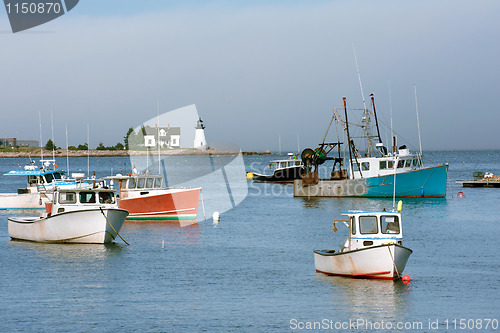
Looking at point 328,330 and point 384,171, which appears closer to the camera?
point 328,330

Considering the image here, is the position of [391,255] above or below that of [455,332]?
above

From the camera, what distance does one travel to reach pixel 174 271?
30.4 metres

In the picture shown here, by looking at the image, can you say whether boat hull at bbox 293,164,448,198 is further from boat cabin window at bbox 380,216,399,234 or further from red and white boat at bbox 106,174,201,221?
boat cabin window at bbox 380,216,399,234

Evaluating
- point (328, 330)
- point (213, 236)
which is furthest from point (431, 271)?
point (213, 236)

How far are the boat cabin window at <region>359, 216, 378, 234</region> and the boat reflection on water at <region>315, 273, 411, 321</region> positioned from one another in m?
1.82

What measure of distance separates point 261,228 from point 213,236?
584 cm

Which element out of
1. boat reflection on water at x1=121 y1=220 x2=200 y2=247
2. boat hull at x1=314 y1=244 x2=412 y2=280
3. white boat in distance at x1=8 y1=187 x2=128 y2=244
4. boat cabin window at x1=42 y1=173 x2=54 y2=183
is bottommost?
boat reflection on water at x1=121 y1=220 x2=200 y2=247

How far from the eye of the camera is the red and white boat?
48688mm

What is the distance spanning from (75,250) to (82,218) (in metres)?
1.78

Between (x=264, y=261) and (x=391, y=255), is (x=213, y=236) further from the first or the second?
(x=391, y=255)

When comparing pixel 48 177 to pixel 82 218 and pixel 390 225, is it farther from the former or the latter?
pixel 390 225

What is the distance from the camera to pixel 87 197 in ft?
120

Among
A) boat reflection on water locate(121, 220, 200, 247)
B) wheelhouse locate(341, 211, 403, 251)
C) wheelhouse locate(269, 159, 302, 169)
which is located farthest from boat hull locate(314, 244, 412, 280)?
wheelhouse locate(269, 159, 302, 169)

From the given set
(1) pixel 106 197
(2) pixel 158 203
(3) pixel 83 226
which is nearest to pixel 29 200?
(2) pixel 158 203
